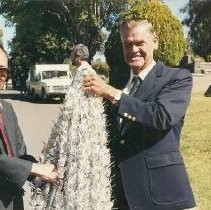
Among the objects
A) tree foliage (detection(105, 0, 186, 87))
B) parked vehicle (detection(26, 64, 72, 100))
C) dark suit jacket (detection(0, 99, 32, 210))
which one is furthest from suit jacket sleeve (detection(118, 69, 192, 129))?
parked vehicle (detection(26, 64, 72, 100))

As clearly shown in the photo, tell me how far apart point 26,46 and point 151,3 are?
82.1ft

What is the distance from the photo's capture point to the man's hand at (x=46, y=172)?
10.9 feet

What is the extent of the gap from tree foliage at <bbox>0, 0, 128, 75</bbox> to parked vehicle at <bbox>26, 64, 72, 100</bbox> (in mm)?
14336

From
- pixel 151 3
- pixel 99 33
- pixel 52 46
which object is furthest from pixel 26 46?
pixel 151 3

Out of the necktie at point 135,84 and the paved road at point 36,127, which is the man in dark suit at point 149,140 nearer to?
the necktie at point 135,84

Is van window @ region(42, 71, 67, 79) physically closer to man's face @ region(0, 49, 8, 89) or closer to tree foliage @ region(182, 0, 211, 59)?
man's face @ region(0, 49, 8, 89)

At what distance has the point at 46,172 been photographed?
11.0 feet

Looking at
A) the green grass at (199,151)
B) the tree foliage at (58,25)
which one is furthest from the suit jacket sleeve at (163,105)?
the tree foliage at (58,25)

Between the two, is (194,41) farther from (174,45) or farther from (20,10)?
(174,45)

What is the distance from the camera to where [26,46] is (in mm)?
50219

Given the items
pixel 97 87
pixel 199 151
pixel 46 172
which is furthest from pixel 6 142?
pixel 199 151

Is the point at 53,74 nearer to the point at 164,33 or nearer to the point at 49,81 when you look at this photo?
the point at 49,81

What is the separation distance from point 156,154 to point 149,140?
0.10 metres

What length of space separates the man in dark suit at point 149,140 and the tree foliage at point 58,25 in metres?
45.0
